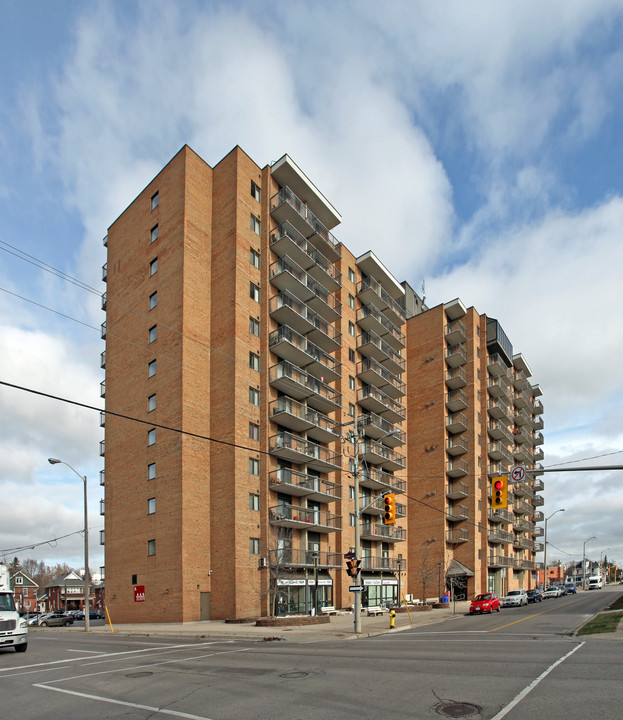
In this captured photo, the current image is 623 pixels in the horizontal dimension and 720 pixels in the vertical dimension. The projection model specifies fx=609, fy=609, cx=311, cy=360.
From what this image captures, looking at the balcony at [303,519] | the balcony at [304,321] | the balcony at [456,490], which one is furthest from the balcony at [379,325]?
the balcony at [303,519]

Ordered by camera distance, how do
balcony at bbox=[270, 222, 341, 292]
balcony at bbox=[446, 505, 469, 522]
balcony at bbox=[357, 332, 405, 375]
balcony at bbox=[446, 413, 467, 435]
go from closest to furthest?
balcony at bbox=[270, 222, 341, 292], balcony at bbox=[357, 332, 405, 375], balcony at bbox=[446, 505, 469, 522], balcony at bbox=[446, 413, 467, 435]

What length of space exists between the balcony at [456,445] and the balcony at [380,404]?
6.48m

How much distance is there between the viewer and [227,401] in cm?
3938

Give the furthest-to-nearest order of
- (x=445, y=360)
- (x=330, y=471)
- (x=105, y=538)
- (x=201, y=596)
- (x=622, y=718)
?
(x=445, y=360) < (x=330, y=471) < (x=105, y=538) < (x=201, y=596) < (x=622, y=718)

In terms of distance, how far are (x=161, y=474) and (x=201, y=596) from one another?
7.92 meters

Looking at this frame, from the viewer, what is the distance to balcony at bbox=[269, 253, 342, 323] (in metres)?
43.9

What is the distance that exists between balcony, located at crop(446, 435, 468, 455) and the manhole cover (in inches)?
2221

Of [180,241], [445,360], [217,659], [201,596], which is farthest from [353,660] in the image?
[445,360]

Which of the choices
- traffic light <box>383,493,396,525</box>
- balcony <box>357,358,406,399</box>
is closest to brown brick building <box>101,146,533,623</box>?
balcony <box>357,358,406,399</box>

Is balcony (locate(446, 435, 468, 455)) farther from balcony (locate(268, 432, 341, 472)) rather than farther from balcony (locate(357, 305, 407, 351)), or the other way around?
balcony (locate(268, 432, 341, 472))

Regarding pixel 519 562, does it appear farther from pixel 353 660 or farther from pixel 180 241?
pixel 353 660

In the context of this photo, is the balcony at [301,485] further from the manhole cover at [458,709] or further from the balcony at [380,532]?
the manhole cover at [458,709]

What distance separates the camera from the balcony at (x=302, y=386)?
4188cm

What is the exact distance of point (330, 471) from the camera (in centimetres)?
4838
